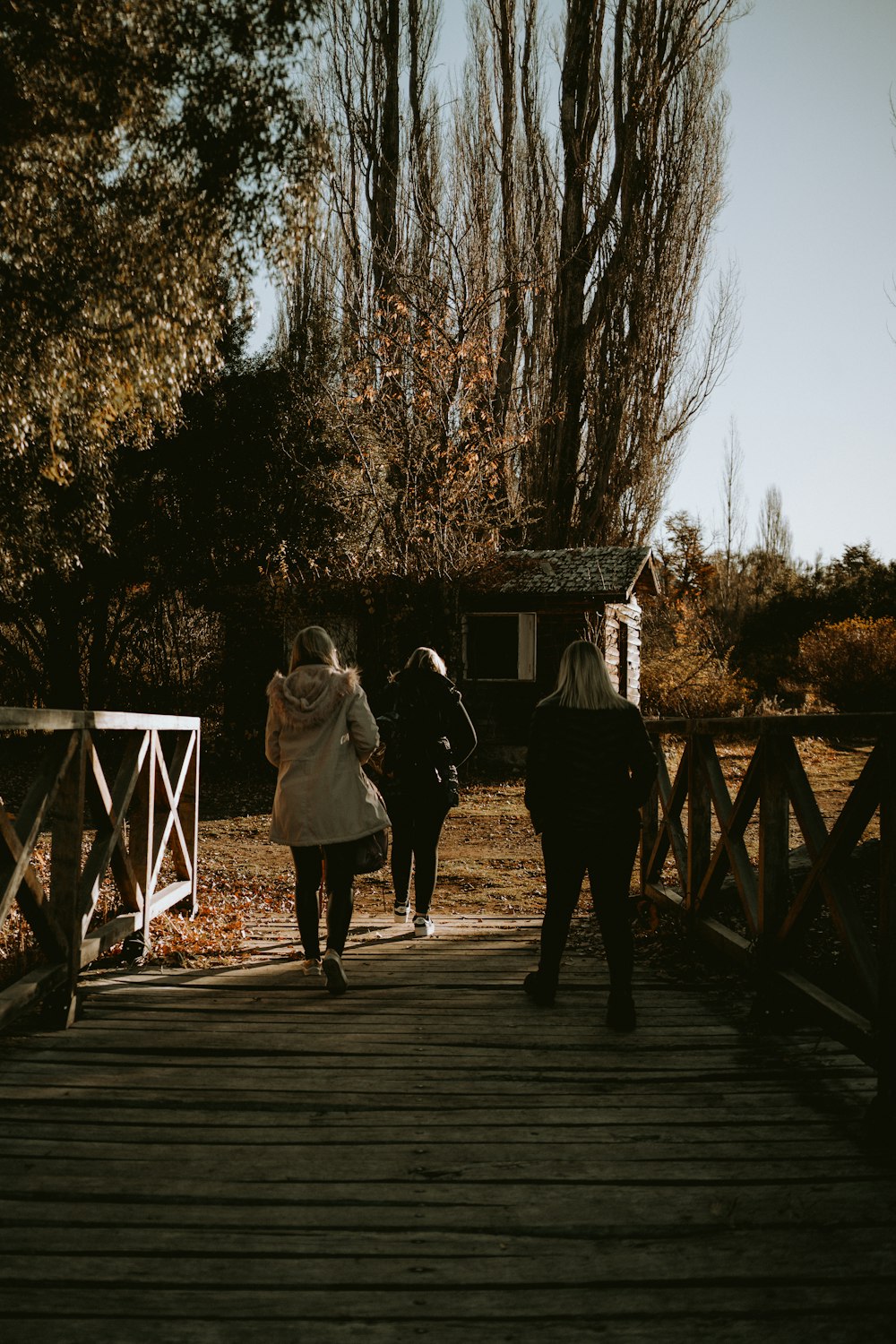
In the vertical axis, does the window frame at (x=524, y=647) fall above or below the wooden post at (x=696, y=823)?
above

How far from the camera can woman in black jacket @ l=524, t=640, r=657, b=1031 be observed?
4.45 m

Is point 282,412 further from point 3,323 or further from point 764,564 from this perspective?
point 764,564

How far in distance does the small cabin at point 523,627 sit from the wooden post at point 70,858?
14.2 metres

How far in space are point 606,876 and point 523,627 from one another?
14.8m

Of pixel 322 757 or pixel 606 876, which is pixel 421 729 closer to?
pixel 322 757

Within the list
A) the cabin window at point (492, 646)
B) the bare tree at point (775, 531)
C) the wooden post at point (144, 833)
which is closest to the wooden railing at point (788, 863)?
the wooden post at point (144, 833)

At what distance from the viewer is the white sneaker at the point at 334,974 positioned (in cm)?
483

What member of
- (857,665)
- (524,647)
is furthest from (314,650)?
(857,665)

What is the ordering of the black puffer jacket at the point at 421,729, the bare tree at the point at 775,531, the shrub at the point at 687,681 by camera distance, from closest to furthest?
the black puffer jacket at the point at 421,729, the shrub at the point at 687,681, the bare tree at the point at 775,531

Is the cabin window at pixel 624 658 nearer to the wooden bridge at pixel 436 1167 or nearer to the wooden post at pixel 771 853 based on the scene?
the wooden bridge at pixel 436 1167

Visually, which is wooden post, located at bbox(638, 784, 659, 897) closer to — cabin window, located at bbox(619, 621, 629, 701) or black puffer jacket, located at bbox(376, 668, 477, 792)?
black puffer jacket, located at bbox(376, 668, 477, 792)

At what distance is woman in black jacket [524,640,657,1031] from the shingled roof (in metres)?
13.3

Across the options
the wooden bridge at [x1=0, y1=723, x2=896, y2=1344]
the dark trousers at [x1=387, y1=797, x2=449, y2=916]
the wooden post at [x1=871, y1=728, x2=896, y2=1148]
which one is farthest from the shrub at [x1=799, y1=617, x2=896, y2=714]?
the wooden post at [x1=871, y1=728, x2=896, y2=1148]

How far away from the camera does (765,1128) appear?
126 inches
